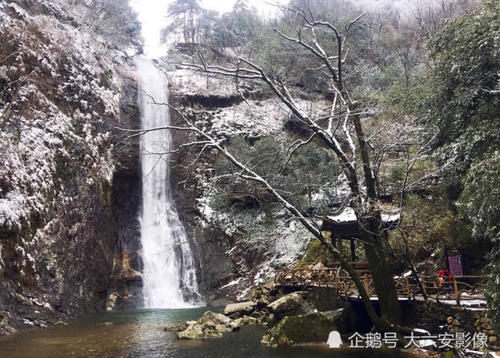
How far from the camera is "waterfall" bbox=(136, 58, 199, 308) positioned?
24375 mm

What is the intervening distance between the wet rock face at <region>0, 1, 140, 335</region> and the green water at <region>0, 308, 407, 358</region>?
2266 mm

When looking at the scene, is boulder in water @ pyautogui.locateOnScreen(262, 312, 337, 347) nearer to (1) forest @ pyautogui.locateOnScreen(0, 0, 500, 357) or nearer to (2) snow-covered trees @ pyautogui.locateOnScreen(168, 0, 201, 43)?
(1) forest @ pyautogui.locateOnScreen(0, 0, 500, 357)

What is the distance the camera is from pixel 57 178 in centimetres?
2092

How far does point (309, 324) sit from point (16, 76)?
1853cm

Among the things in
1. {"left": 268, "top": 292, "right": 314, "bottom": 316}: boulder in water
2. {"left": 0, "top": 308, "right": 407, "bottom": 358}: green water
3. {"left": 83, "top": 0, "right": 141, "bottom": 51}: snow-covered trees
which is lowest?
{"left": 0, "top": 308, "right": 407, "bottom": 358}: green water

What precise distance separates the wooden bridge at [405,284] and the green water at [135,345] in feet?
8.72

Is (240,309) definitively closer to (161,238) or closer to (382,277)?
(382,277)

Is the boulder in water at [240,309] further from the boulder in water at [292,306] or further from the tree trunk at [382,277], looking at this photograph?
the tree trunk at [382,277]

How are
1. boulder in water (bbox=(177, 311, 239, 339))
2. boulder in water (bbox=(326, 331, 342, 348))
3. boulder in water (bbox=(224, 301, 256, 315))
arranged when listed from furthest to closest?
boulder in water (bbox=(224, 301, 256, 315)), boulder in water (bbox=(177, 311, 239, 339)), boulder in water (bbox=(326, 331, 342, 348))

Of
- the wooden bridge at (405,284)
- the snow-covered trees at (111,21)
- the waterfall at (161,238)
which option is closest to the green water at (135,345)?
the wooden bridge at (405,284)

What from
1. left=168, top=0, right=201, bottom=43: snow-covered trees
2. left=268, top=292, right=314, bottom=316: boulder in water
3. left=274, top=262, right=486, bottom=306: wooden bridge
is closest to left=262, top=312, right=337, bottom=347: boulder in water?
left=268, top=292, right=314, bottom=316: boulder in water

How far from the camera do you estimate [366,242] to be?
10508mm

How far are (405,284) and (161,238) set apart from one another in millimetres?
17699

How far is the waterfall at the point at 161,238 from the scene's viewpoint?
2438 centimetres
